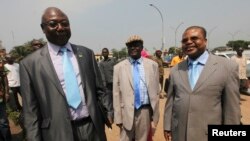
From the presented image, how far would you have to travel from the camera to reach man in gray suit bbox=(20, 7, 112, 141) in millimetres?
3035

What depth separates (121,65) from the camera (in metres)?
4.95

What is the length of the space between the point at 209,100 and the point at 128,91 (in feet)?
5.17

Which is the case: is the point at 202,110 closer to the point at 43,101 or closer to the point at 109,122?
the point at 109,122

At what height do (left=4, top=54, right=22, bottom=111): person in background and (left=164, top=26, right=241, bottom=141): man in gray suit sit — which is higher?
(left=164, top=26, right=241, bottom=141): man in gray suit

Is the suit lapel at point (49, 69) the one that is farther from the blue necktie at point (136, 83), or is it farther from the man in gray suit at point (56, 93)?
the blue necktie at point (136, 83)

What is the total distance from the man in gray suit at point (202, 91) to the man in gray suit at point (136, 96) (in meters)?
1.09

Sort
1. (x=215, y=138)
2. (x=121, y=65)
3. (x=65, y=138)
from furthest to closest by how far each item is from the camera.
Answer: (x=121, y=65)
(x=215, y=138)
(x=65, y=138)

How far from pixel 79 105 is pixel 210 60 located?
1510 mm

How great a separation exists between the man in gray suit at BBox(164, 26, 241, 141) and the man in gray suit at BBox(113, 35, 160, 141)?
3.57 ft

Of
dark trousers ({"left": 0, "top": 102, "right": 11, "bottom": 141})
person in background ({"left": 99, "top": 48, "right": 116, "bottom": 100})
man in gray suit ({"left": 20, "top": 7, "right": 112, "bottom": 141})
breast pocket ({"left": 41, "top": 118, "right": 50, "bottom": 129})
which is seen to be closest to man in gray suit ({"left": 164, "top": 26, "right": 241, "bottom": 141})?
man in gray suit ({"left": 20, "top": 7, "right": 112, "bottom": 141})

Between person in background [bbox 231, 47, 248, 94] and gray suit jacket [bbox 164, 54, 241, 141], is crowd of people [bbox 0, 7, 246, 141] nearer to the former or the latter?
gray suit jacket [bbox 164, 54, 241, 141]

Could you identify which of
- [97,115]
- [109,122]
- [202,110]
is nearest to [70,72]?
[97,115]

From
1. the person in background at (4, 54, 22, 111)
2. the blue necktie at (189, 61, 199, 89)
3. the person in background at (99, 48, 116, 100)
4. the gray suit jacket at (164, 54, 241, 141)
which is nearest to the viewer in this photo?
the gray suit jacket at (164, 54, 241, 141)

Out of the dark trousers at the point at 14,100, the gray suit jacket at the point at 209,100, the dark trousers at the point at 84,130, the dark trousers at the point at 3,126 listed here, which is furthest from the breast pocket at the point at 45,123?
the dark trousers at the point at 14,100
